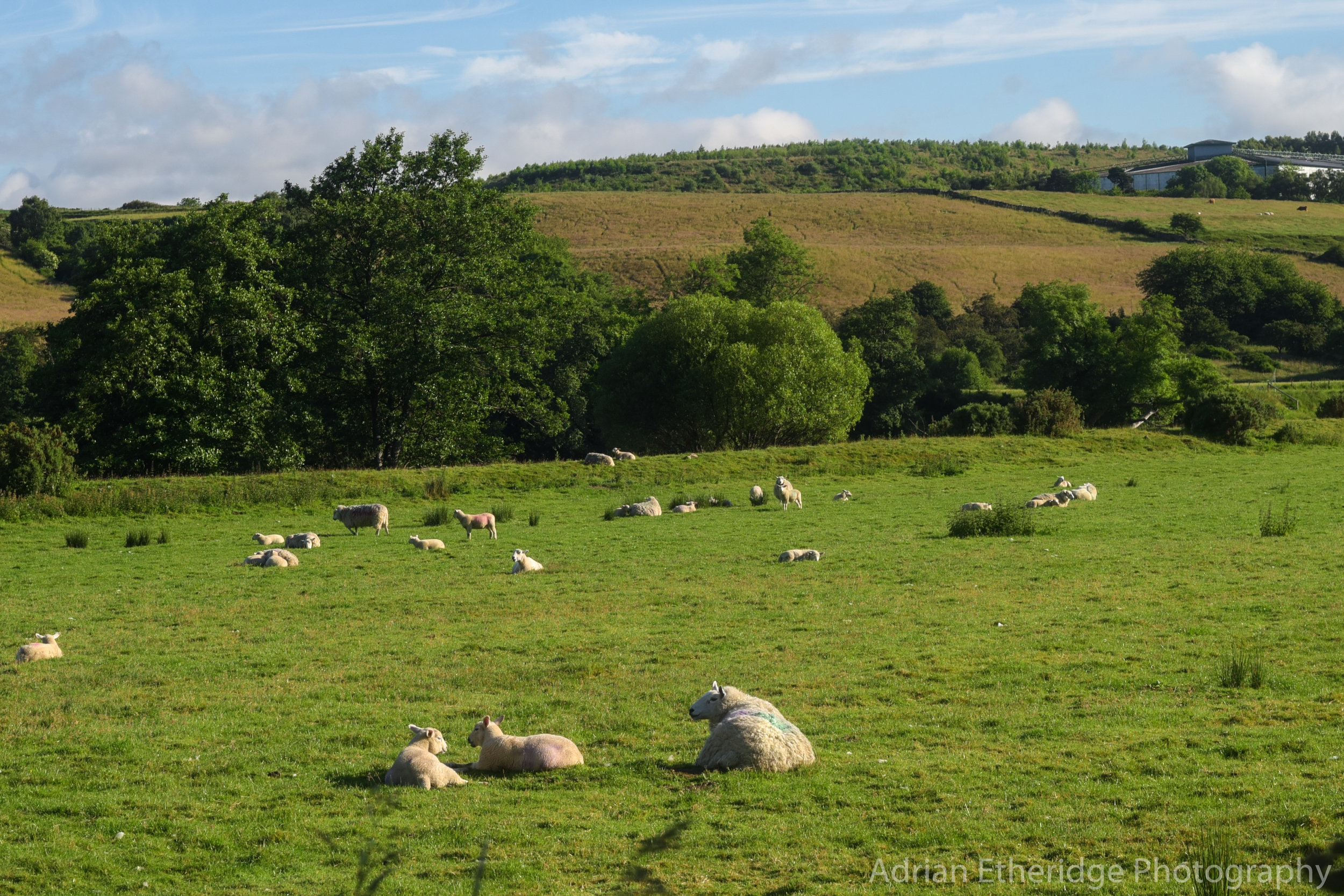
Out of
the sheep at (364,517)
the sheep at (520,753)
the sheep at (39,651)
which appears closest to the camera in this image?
the sheep at (520,753)

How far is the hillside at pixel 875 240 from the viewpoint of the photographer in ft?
380

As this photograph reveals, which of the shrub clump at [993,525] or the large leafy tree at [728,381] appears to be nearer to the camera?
the shrub clump at [993,525]

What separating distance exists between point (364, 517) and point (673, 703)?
18755 mm

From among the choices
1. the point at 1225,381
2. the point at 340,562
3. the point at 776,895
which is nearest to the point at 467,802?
the point at 776,895

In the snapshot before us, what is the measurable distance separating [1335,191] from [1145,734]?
639ft

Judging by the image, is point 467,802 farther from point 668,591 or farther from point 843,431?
point 843,431

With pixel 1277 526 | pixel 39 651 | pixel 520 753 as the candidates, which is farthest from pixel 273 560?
pixel 1277 526

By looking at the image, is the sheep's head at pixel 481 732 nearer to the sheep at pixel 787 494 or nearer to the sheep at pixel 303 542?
the sheep at pixel 303 542

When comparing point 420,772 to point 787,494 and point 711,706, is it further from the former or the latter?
point 787,494

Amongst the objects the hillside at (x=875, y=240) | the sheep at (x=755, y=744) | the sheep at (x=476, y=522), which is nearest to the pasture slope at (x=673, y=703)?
the sheep at (x=755, y=744)

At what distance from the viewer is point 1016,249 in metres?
129

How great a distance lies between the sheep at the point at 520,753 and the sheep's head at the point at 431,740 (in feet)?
0.83

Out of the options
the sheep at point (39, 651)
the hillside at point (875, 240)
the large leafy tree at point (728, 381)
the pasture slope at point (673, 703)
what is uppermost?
the hillside at point (875, 240)

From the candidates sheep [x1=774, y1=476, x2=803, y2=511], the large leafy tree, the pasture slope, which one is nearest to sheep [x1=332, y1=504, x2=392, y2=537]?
the pasture slope
